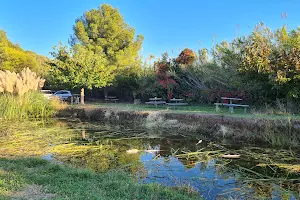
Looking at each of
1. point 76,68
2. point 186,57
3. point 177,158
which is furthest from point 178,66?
point 177,158

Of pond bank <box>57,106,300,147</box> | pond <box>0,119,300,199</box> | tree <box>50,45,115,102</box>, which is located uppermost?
tree <box>50,45,115,102</box>

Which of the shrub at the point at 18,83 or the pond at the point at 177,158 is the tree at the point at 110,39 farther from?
the pond at the point at 177,158

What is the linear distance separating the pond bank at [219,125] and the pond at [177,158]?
61 cm

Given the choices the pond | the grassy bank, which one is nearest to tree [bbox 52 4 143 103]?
the pond

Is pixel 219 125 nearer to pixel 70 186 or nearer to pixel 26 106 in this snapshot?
pixel 70 186

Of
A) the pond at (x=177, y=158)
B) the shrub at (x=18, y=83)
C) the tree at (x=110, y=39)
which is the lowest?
the pond at (x=177, y=158)

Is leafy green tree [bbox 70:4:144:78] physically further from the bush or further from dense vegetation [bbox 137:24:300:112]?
the bush

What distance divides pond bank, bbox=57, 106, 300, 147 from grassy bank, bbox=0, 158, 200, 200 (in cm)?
508

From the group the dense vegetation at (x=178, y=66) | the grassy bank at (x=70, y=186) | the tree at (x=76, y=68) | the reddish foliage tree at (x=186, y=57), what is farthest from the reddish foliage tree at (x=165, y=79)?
the grassy bank at (x=70, y=186)

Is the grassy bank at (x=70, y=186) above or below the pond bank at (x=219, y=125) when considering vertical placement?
below

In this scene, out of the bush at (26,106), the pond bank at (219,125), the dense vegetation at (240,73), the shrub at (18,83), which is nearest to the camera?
the pond bank at (219,125)

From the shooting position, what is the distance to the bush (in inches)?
567

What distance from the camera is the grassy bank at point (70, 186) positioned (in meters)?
4.19

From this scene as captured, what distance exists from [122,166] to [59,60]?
1510 cm
